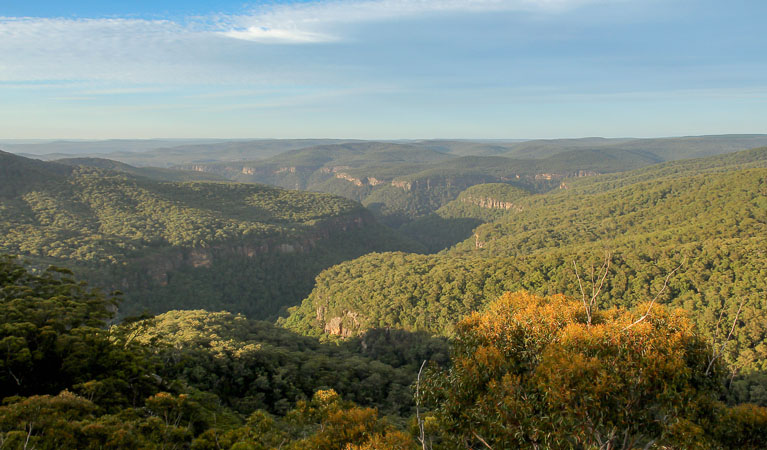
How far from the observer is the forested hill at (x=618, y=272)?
2026 inches

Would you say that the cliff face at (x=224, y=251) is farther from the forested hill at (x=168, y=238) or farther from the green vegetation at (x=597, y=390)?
the green vegetation at (x=597, y=390)

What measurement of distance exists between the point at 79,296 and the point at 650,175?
753 ft

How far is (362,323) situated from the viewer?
68.6m

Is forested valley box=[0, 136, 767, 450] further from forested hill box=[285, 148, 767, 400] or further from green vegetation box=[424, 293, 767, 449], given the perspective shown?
forested hill box=[285, 148, 767, 400]

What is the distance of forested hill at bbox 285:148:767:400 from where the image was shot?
51.5 meters

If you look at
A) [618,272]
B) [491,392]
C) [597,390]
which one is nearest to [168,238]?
[618,272]

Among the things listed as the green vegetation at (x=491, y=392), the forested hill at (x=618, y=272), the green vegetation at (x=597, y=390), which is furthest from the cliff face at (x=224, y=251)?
the green vegetation at (x=597, y=390)

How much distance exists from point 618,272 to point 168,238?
98.1m

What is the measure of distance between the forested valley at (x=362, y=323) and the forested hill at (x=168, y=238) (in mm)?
600

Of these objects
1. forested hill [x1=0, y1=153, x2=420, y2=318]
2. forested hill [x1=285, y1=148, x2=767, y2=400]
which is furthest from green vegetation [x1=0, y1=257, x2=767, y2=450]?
forested hill [x1=0, y1=153, x2=420, y2=318]

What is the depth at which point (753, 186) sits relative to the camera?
94688mm

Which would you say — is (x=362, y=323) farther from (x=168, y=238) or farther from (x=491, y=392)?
(x=168, y=238)

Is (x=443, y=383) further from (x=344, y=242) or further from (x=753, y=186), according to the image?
(x=344, y=242)

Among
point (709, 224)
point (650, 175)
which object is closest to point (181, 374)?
point (709, 224)
